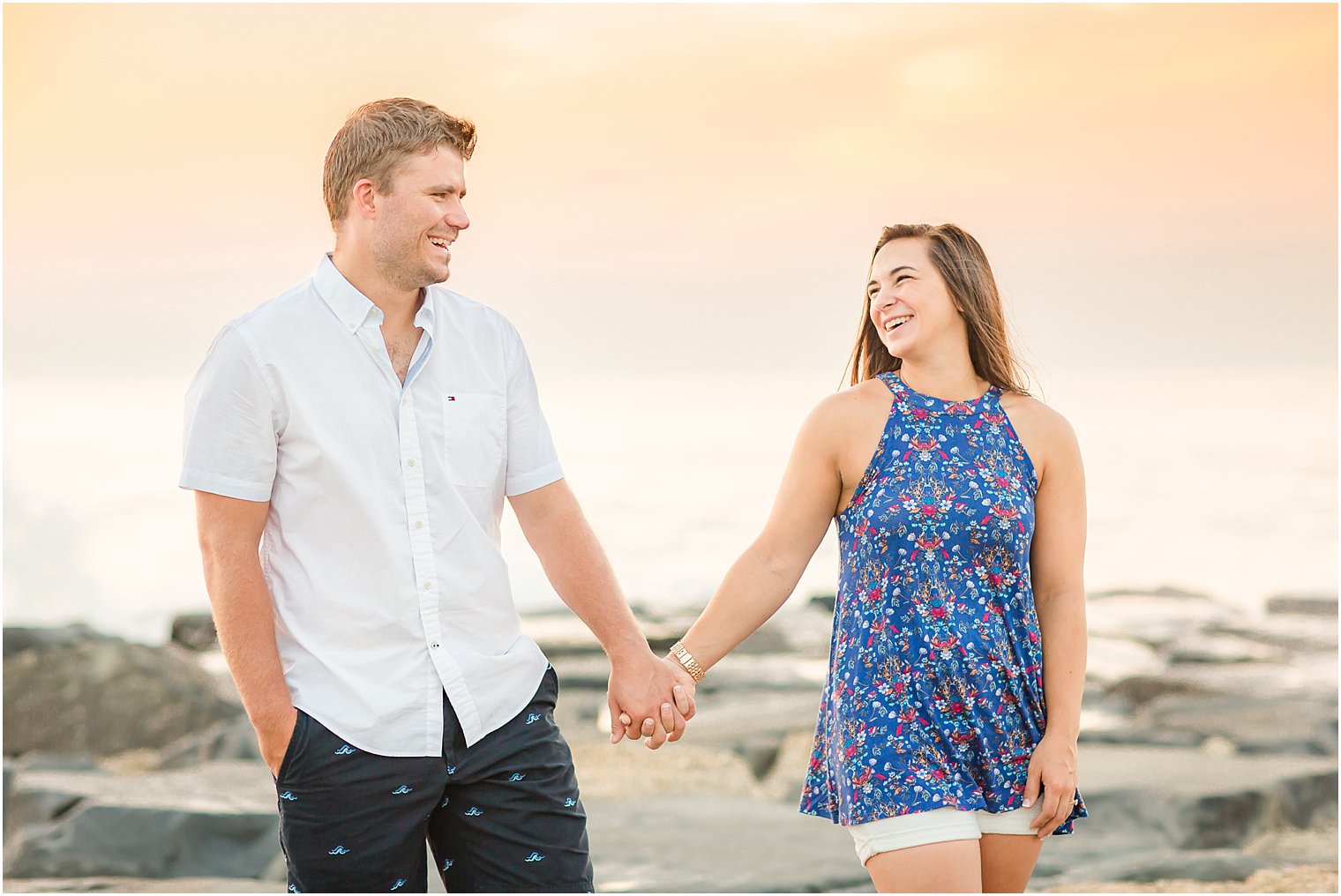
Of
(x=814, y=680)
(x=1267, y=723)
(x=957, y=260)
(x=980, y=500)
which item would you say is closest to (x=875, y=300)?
(x=957, y=260)

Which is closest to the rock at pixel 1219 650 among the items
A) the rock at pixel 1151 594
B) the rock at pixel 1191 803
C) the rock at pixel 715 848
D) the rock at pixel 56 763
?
the rock at pixel 1151 594

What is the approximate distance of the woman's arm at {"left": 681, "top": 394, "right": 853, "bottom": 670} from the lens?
2846 mm

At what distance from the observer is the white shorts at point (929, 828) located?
2611 mm

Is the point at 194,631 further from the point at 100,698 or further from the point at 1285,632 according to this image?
the point at 1285,632

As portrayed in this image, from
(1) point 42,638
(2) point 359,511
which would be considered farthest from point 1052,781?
(1) point 42,638

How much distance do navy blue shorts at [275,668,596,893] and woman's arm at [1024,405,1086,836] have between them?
3.05 ft

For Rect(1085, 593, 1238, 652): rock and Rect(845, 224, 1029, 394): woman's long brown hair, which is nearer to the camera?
Rect(845, 224, 1029, 394): woman's long brown hair

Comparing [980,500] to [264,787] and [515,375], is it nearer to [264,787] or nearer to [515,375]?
[515,375]

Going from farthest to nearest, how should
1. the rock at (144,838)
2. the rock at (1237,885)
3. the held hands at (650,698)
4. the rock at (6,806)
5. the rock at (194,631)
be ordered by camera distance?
the rock at (194,631)
the rock at (6,806)
the rock at (144,838)
the rock at (1237,885)
the held hands at (650,698)

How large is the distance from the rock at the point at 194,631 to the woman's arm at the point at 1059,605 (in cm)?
1094

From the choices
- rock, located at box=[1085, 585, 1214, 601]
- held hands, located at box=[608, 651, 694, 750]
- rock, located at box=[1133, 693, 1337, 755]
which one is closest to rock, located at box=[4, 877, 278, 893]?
held hands, located at box=[608, 651, 694, 750]

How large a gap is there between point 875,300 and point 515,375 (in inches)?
30.4

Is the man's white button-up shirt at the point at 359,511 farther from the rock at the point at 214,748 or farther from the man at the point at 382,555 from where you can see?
the rock at the point at 214,748

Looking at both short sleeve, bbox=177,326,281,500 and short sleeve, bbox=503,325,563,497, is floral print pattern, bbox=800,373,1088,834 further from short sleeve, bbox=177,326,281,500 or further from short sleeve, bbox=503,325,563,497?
short sleeve, bbox=177,326,281,500
